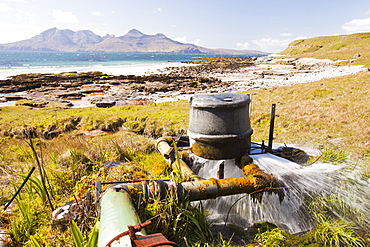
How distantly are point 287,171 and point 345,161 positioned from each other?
1.92m

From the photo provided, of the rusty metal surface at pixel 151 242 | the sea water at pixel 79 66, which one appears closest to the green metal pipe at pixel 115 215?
the rusty metal surface at pixel 151 242

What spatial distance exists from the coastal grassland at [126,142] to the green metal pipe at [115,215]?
604 millimetres

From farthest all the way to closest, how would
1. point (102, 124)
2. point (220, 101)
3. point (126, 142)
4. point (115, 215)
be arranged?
point (102, 124)
point (126, 142)
point (220, 101)
point (115, 215)

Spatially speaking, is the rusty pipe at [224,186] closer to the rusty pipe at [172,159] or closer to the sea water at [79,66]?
the rusty pipe at [172,159]

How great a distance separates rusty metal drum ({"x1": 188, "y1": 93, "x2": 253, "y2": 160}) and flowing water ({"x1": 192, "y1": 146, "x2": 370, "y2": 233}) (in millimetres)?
703

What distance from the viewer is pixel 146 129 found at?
9.02 m

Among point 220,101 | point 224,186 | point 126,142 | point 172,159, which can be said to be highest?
point 220,101

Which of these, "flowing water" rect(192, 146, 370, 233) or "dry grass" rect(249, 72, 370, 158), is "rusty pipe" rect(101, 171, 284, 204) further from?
"dry grass" rect(249, 72, 370, 158)

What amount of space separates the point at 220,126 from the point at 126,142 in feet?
12.1

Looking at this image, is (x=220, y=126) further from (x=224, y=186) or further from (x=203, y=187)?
(x=203, y=187)

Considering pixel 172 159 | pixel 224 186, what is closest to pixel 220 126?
pixel 224 186

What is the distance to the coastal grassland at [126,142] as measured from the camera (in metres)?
3.50

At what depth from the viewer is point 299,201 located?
4.16m

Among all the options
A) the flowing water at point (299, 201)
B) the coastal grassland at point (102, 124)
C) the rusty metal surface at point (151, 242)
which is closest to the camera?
the rusty metal surface at point (151, 242)
